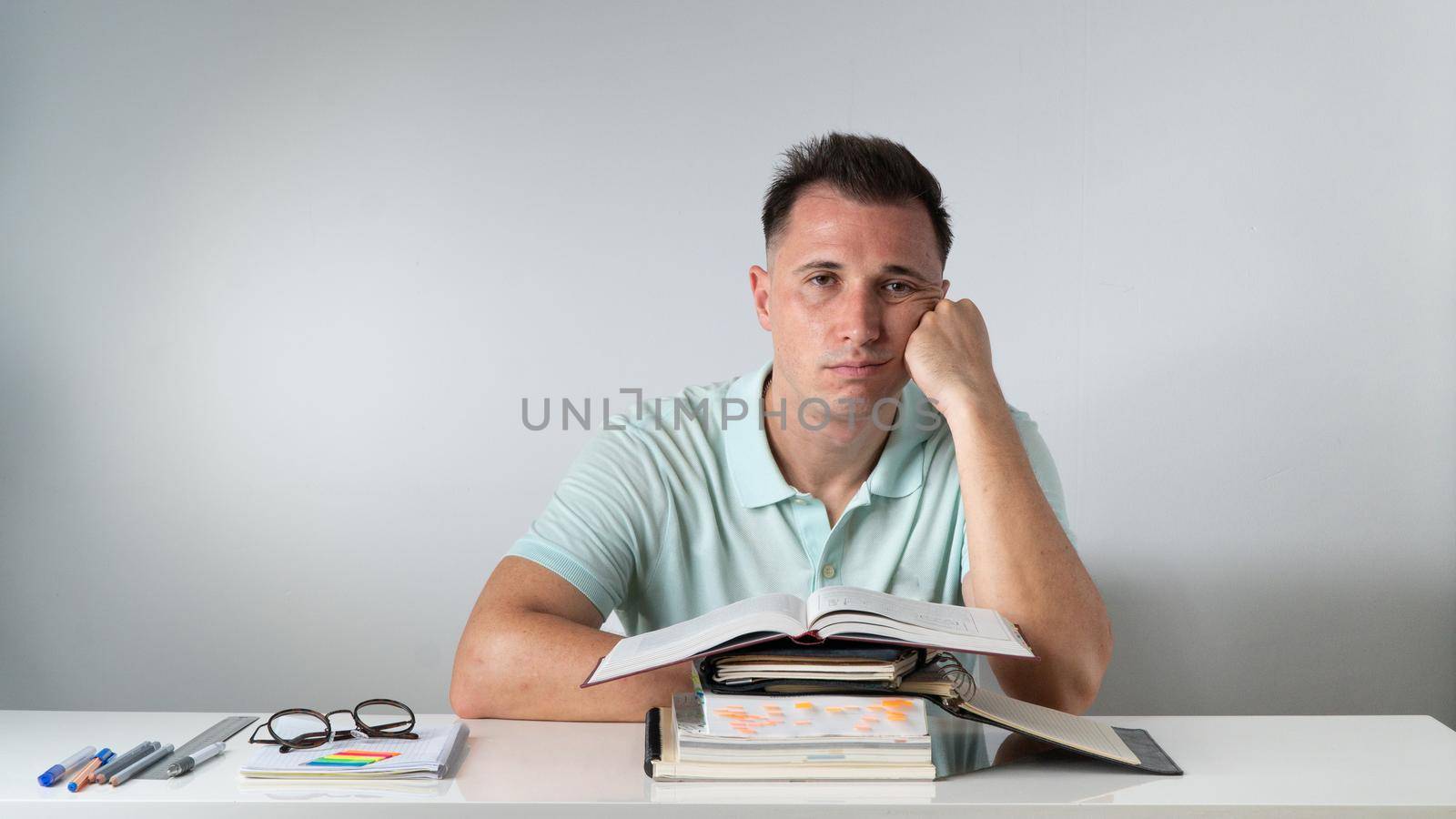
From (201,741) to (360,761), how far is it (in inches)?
7.5

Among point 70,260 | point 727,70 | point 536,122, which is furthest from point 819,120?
point 70,260

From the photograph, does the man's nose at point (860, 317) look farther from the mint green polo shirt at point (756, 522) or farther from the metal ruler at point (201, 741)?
the metal ruler at point (201, 741)

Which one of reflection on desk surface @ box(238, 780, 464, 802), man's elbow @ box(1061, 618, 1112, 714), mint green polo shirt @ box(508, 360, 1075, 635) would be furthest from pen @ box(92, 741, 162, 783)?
man's elbow @ box(1061, 618, 1112, 714)

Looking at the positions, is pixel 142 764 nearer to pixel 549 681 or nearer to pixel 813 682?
pixel 549 681

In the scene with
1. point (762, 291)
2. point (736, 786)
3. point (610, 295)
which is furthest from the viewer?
point (610, 295)

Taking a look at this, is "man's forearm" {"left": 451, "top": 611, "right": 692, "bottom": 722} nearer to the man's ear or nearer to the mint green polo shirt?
the mint green polo shirt

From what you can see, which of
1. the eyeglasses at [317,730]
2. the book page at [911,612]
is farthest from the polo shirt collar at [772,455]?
the eyeglasses at [317,730]

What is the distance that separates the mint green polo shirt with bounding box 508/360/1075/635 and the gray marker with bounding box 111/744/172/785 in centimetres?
63

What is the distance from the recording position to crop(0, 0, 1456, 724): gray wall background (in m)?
2.25

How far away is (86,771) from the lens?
0.90 meters

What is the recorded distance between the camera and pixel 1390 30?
2236 millimetres

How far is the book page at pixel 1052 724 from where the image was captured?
94 centimetres

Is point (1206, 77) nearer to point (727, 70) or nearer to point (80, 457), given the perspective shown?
point (727, 70)

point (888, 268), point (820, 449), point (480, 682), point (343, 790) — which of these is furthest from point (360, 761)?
point (888, 268)
